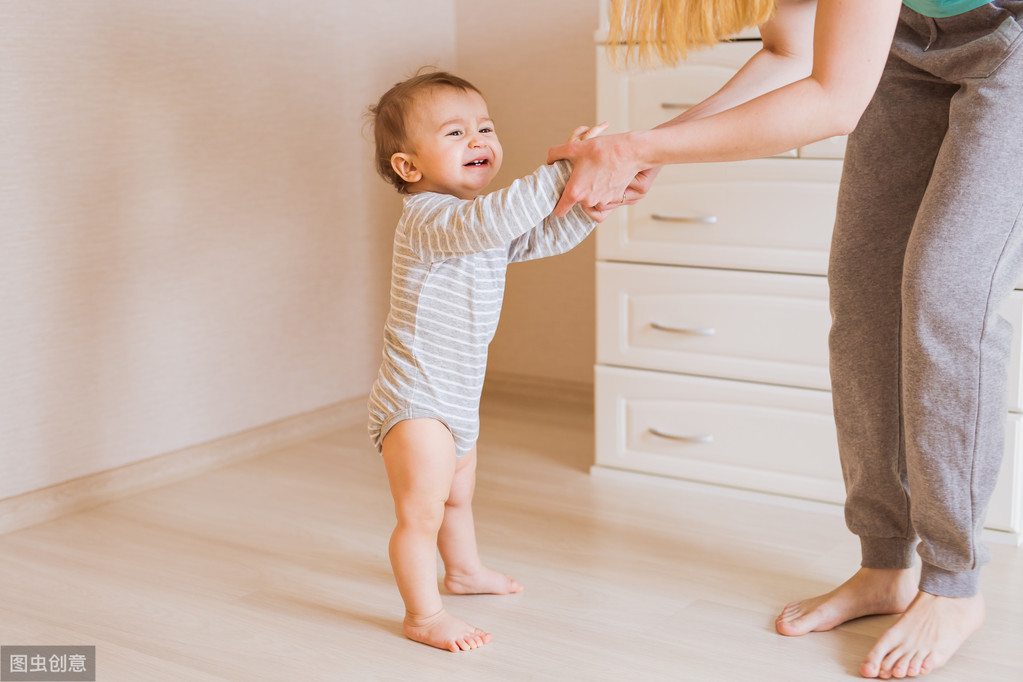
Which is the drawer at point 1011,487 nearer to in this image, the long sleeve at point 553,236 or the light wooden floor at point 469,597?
the light wooden floor at point 469,597

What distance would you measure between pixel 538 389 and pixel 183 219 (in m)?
0.94

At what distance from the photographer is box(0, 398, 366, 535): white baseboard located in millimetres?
1762

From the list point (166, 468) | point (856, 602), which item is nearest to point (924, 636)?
point (856, 602)

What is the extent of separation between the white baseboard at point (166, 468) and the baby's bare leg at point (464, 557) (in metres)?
0.72

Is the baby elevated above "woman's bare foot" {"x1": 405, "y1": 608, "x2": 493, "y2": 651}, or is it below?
Answer: above

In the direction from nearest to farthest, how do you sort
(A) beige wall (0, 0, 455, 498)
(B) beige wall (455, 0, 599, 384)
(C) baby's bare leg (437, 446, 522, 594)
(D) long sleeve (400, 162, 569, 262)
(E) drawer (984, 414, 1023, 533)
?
(D) long sleeve (400, 162, 569, 262), (C) baby's bare leg (437, 446, 522, 594), (E) drawer (984, 414, 1023, 533), (A) beige wall (0, 0, 455, 498), (B) beige wall (455, 0, 599, 384)

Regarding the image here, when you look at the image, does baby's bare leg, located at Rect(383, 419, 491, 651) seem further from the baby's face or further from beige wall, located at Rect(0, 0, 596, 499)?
beige wall, located at Rect(0, 0, 596, 499)

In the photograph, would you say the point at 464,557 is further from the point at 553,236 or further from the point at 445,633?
the point at 553,236

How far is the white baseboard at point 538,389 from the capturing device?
2473mm

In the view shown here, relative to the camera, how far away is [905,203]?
1.29 metres

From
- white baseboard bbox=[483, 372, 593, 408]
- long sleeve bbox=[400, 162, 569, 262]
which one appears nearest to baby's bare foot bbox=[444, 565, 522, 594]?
long sleeve bbox=[400, 162, 569, 262]

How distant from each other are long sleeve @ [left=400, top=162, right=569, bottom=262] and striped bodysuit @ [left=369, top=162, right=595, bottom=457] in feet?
0.05

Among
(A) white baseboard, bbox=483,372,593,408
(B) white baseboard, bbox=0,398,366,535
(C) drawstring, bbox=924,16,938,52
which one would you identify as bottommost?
(A) white baseboard, bbox=483,372,593,408

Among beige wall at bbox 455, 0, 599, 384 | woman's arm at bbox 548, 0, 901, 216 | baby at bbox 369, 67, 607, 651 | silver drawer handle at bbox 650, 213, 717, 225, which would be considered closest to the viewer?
woman's arm at bbox 548, 0, 901, 216
